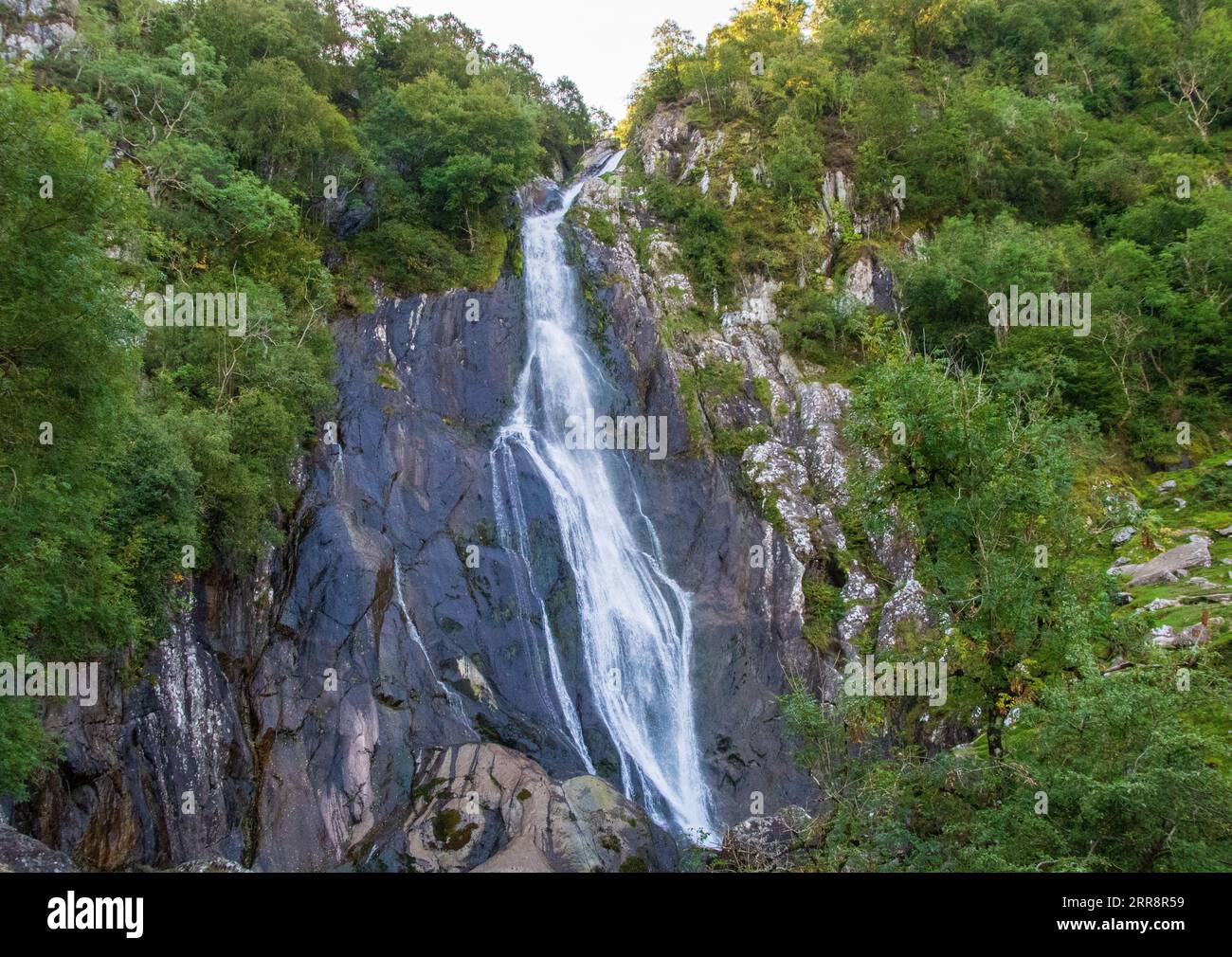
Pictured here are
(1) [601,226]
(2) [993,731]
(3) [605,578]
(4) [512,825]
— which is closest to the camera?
(2) [993,731]

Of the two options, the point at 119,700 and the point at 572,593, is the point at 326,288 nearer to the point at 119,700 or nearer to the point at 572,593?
the point at 572,593

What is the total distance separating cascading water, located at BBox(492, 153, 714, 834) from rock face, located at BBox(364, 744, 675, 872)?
2.27 meters

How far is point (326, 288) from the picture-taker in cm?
2391

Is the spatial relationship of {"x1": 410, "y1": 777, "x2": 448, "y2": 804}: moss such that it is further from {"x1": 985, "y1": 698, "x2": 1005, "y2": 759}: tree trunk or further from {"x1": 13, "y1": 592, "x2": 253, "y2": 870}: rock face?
{"x1": 985, "y1": 698, "x2": 1005, "y2": 759}: tree trunk

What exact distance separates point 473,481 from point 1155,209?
88.1 feet

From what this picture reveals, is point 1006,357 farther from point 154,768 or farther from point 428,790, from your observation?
point 154,768

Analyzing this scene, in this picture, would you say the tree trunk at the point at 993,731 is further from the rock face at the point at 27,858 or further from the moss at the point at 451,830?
the rock face at the point at 27,858

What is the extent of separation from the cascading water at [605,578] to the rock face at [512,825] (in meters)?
2.27

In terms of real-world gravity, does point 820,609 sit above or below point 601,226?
below

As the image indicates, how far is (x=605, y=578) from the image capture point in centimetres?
2150

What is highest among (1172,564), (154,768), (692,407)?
(692,407)

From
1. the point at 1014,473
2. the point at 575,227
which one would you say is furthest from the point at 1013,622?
the point at 575,227

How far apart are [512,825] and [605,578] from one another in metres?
7.67

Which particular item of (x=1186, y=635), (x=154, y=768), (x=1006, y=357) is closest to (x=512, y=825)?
(x=154, y=768)
